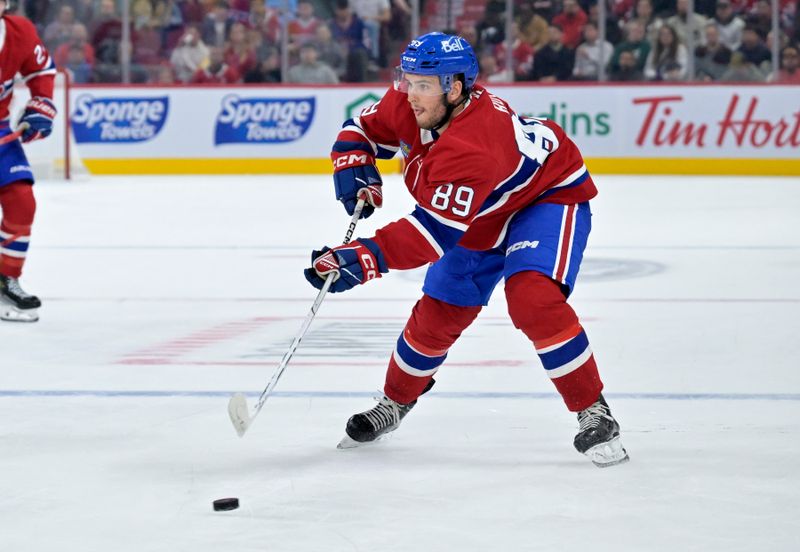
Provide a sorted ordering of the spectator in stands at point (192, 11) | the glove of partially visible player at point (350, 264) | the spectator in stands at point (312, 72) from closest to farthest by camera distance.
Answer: the glove of partially visible player at point (350, 264) < the spectator in stands at point (312, 72) < the spectator in stands at point (192, 11)

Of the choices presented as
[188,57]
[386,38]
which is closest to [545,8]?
[386,38]

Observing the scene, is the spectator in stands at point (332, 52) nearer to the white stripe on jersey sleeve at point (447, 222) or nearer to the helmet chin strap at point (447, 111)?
the helmet chin strap at point (447, 111)

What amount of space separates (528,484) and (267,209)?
6.25m

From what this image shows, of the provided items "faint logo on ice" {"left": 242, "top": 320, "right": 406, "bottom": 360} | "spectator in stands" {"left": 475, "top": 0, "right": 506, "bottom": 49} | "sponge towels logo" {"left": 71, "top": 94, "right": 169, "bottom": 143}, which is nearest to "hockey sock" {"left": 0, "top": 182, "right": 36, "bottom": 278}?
"faint logo on ice" {"left": 242, "top": 320, "right": 406, "bottom": 360}

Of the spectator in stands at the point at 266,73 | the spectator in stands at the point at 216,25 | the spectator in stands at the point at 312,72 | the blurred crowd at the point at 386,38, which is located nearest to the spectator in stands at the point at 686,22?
the blurred crowd at the point at 386,38

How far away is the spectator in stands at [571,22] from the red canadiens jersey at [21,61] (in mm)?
7133

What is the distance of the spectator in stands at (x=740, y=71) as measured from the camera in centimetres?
1130

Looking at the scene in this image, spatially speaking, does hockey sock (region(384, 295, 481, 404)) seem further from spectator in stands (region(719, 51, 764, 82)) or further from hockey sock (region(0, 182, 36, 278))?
spectator in stands (region(719, 51, 764, 82))

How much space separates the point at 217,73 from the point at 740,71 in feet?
15.0

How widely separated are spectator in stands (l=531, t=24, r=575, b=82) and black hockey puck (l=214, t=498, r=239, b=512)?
9.47 m

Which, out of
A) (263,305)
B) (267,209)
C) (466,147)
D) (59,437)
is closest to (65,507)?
(59,437)

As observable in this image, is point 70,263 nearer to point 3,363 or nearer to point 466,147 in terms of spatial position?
point 3,363

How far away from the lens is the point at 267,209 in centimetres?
879

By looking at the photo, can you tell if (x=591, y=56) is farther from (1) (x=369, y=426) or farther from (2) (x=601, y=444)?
(2) (x=601, y=444)
